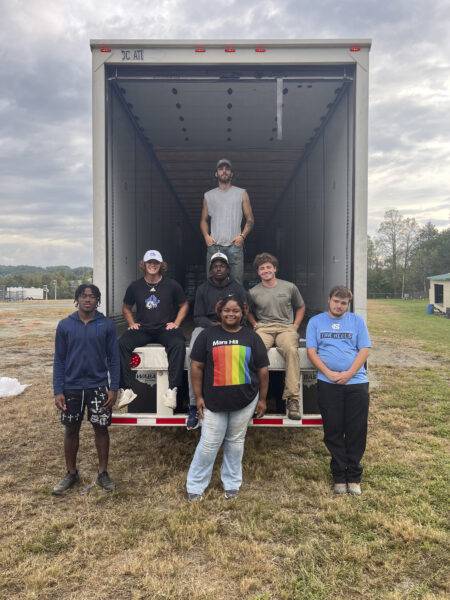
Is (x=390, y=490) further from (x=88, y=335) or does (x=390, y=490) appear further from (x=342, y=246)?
(x=88, y=335)

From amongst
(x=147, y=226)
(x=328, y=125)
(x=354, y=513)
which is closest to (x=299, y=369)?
(x=354, y=513)

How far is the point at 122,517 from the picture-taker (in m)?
3.18

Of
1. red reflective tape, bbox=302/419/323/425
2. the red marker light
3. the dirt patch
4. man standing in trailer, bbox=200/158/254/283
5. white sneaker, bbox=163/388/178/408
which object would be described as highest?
man standing in trailer, bbox=200/158/254/283

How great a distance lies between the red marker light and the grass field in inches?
37.7

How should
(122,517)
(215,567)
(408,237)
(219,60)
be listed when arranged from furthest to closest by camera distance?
1. (408,237)
2. (219,60)
3. (122,517)
4. (215,567)

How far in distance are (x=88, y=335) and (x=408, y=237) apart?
60259 mm

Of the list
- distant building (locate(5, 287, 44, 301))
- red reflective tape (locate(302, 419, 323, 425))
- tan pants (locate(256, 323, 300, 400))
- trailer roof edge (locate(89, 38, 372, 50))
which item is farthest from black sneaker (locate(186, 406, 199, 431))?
distant building (locate(5, 287, 44, 301))

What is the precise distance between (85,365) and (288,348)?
1514mm

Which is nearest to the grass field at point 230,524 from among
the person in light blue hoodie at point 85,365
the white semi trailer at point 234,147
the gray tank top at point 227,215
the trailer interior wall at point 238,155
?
the person in light blue hoodie at point 85,365

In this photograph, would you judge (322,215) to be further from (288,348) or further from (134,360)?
(134,360)

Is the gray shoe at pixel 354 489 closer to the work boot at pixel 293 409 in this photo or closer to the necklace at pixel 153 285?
the work boot at pixel 293 409

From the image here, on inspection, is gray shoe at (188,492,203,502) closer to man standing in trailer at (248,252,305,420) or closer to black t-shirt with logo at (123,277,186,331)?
man standing in trailer at (248,252,305,420)

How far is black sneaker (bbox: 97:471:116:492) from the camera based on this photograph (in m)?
3.59

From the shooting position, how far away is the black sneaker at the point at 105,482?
3.59 meters
